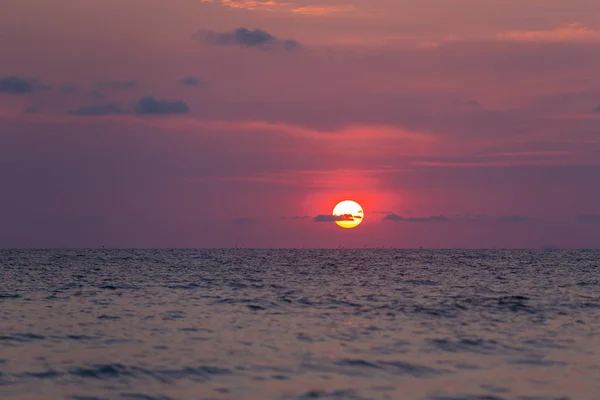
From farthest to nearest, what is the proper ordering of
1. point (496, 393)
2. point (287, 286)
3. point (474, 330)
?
1. point (287, 286)
2. point (474, 330)
3. point (496, 393)

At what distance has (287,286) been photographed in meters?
59.3

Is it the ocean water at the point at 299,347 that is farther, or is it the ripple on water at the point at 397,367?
the ripple on water at the point at 397,367

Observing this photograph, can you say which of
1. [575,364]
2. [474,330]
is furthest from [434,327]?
[575,364]

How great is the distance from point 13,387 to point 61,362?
371cm

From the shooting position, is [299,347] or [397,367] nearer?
[397,367]

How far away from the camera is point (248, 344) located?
1099 inches

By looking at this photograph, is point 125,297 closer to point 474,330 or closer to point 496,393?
point 474,330

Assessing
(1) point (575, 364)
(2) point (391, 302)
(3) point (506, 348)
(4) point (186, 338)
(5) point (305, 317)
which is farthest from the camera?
(2) point (391, 302)

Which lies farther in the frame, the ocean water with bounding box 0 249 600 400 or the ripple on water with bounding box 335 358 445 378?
the ripple on water with bounding box 335 358 445 378

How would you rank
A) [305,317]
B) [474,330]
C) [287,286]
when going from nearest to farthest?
[474,330]
[305,317]
[287,286]

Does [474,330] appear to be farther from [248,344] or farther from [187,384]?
[187,384]

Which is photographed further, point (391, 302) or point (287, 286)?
point (287, 286)

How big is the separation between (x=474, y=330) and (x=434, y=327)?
1827 millimetres

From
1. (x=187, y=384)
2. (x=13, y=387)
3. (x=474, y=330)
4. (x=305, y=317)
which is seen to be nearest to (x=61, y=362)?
(x=13, y=387)
